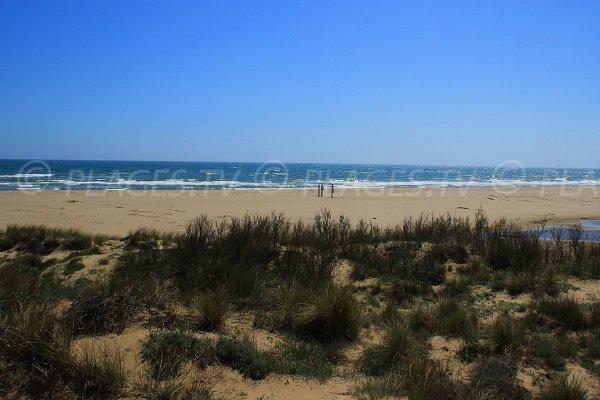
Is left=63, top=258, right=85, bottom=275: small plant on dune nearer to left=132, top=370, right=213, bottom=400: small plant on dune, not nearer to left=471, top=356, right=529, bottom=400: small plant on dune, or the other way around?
left=132, top=370, right=213, bottom=400: small plant on dune

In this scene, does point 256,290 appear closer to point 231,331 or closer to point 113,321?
point 231,331

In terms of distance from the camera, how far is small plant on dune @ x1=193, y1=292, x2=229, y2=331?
543 cm

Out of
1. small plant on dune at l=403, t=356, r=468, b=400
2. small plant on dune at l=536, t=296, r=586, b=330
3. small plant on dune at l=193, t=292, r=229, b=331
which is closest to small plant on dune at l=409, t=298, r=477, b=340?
small plant on dune at l=536, t=296, r=586, b=330

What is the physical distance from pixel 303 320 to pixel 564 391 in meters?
2.82

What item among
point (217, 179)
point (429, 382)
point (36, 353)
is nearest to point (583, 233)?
point (429, 382)

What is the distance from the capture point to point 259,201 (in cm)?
2919

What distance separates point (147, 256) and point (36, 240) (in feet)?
13.1

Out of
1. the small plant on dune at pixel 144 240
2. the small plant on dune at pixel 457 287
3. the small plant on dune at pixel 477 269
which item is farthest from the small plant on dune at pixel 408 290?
the small plant on dune at pixel 144 240

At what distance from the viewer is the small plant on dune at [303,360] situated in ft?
14.9

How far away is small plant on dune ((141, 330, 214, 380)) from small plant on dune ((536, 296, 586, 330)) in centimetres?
461

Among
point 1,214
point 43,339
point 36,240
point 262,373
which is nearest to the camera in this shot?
point 43,339

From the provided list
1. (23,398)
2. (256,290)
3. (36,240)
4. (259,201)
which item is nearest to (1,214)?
(36,240)

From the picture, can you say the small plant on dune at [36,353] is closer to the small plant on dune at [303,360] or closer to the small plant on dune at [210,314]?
the small plant on dune at [210,314]

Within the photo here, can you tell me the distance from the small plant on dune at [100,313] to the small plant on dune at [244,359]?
1297mm
